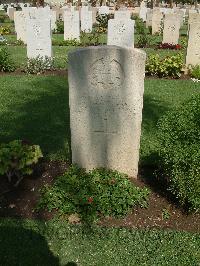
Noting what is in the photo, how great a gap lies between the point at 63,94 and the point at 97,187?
5406 mm

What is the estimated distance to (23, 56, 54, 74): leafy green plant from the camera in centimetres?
1237

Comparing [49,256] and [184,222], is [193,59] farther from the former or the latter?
[49,256]

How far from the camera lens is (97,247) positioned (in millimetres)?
4441

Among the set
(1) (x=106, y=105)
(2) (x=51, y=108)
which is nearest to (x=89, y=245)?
(1) (x=106, y=105)

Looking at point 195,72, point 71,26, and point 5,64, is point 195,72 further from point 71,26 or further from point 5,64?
point 71,26

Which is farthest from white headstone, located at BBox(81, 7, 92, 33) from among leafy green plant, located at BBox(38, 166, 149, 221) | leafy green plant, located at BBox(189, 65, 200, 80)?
leafy green plant, located at BBox(38, 166, 149, 221)

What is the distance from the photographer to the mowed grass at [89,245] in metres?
4.25

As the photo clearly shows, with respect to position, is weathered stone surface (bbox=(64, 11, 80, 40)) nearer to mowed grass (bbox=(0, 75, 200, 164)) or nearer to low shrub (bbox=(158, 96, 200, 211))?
mowed grass (bbox=(0, 75, 200, 164))

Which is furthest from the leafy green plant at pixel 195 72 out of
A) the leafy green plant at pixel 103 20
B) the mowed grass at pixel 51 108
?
the leafy green plant at pixel 103 20

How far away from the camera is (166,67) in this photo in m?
12.1

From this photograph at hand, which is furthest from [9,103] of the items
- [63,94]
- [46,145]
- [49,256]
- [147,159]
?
[49,256]

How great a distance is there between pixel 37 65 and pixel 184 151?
868 centimetres

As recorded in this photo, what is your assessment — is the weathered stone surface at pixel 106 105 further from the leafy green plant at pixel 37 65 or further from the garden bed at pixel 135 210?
the leafy green plant at pixel 37 65

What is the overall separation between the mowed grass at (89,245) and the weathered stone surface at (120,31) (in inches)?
364
